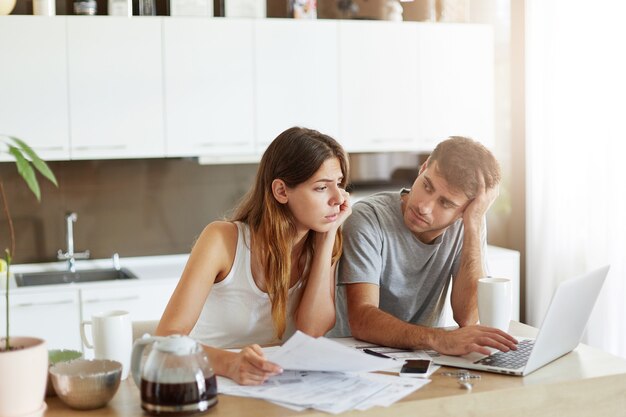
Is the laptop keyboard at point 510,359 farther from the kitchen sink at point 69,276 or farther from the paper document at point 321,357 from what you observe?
the kitchen sink at point 69,276

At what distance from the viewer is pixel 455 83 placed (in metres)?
4.33

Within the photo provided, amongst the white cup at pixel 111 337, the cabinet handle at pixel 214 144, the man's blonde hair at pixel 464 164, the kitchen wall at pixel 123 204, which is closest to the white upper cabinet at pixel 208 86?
the cabinet handle at pixel 214 144

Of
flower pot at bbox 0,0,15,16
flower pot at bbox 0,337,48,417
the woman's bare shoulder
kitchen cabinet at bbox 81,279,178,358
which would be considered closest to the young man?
the woman's bare shoulder

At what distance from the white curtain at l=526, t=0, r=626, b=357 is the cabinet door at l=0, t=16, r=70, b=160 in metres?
2.35

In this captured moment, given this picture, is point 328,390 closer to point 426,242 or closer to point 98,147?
point 426,242

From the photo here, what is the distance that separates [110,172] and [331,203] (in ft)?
7.37

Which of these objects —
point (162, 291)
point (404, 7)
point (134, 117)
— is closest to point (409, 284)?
point (162, 291)

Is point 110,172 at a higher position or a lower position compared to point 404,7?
lower

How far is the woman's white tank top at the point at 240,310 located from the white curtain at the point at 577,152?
2.18 meters

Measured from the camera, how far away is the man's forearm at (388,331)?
202 centimetres

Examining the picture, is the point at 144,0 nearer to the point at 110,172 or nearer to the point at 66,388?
the point at 110,172

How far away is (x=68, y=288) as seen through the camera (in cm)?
356

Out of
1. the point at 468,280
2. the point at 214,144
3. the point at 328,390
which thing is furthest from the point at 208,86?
the point at 328,390

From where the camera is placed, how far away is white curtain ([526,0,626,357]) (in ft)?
12.6
